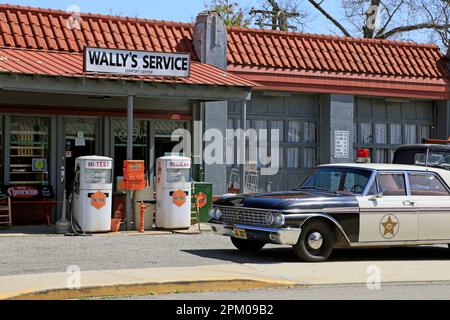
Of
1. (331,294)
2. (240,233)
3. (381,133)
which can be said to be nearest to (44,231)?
(240,233)

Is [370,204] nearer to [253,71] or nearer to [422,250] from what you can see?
[422,250]

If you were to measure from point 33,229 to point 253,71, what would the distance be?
23.2 ft

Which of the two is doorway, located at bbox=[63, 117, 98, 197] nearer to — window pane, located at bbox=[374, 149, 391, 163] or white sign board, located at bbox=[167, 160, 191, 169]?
white sign board, located at bbox=[167, 160, 191, 169]

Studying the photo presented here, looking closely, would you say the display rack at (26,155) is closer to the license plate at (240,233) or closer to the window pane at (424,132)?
the license plate at (240,233)

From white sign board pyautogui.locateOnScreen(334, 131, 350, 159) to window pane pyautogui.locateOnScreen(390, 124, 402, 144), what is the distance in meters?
1.90

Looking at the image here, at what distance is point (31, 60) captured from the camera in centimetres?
1758

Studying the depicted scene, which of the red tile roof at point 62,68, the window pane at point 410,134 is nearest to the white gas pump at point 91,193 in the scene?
the red tile roof at point 62,68

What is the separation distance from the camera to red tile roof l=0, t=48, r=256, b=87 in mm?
16656

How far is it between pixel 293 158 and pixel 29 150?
7.40 meters

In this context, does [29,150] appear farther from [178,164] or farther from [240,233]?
[240,233]

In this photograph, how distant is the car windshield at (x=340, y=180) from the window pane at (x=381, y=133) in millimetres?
9941

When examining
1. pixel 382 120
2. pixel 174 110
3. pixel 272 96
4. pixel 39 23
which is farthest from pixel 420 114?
pixel 39 23

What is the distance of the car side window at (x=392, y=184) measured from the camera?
Result: 13648 mm
